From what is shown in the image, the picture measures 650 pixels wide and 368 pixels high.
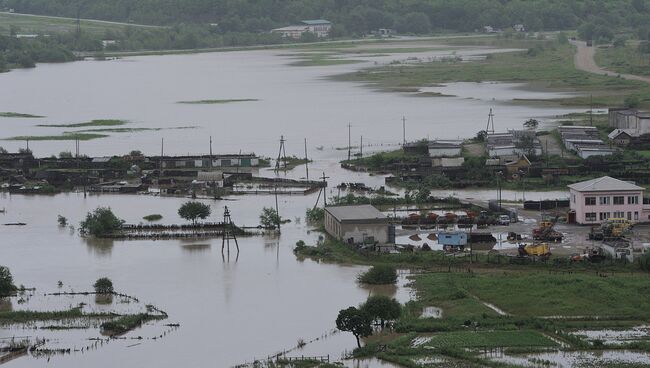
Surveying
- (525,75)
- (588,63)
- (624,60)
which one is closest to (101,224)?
(525,75)

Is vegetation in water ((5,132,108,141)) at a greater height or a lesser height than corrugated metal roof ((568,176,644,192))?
greater

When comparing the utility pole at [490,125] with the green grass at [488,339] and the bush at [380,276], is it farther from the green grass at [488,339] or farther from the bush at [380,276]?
the green grass at [488,339]

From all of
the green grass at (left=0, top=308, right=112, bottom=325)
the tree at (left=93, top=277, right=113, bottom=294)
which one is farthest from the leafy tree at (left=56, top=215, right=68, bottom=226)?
the green grass at (left=0, top=308, right=112, bottom=325)

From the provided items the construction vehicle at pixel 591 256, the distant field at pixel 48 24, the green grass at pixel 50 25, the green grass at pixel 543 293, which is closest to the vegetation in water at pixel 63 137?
the construction vehicle at pixel 591 256

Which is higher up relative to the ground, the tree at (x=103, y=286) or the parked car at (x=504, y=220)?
the parked car at (x=504, y=220)

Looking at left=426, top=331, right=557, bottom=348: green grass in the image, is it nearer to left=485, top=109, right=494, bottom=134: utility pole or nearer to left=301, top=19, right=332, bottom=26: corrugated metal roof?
left=485, top=109, right=494, bottom=134: utility pole

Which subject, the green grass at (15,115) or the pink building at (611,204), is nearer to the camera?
the pink building at (611,204)

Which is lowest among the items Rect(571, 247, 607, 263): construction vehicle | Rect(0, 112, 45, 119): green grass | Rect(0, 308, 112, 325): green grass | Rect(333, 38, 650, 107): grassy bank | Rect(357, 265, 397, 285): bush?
Rect(0, 308, 112, 325): green grass
